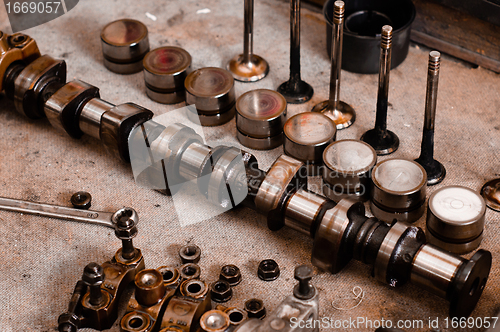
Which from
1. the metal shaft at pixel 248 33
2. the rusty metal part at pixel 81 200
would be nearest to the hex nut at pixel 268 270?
Result: the rusty metal part at pixel 81 200

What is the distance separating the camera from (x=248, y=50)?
256 centimetres

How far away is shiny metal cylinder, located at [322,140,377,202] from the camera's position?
2.02 meters

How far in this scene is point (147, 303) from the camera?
5.58 feet

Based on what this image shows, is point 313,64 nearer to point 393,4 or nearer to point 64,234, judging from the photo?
point 393,4

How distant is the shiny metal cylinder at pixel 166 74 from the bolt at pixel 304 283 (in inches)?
43.5

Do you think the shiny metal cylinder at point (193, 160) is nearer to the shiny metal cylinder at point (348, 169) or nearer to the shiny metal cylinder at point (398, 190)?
the shiny metal cylinder at point (348, 169)

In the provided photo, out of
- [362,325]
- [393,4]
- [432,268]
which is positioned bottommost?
[362,325]

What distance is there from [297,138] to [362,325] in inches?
27.3

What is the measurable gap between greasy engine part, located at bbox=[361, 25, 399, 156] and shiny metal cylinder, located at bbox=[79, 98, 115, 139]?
0.96 m

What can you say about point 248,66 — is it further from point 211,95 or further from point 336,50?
point 336,50

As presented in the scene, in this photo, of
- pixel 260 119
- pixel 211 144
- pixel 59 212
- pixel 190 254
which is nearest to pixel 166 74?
pixel 211 144

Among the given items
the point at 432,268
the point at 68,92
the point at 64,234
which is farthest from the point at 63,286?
the point at 432,268

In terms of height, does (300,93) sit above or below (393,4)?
below

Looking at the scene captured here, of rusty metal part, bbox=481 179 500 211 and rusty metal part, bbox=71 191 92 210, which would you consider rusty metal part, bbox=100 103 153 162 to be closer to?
rusty metal part, bbox=71 191 92 210
